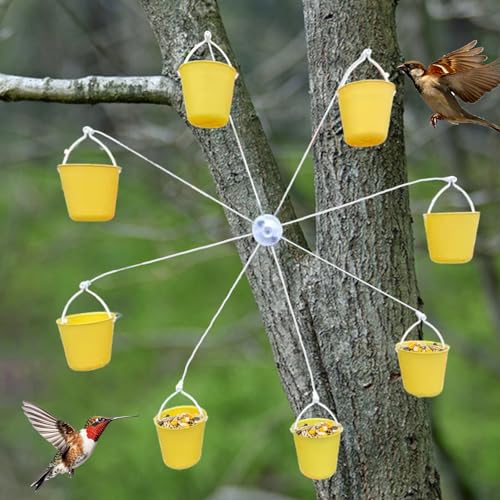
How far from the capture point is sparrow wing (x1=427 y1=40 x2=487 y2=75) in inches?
32.6

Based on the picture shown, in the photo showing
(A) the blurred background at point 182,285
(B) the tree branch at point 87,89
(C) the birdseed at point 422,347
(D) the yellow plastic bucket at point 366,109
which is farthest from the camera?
(A) the blurred background at point 182,285

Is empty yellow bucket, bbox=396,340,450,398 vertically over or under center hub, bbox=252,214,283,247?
under

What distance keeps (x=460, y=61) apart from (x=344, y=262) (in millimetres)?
316

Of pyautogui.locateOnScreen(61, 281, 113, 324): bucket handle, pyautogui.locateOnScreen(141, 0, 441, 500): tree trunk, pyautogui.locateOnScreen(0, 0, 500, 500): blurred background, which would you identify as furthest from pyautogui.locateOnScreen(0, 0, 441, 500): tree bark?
pyautogui.locateOnScreen(0, 0, 500, 500): blurred background

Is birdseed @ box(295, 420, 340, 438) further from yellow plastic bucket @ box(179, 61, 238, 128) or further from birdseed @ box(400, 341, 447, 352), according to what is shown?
yellow plastic bucket @ box(179, 61, 238, 128)

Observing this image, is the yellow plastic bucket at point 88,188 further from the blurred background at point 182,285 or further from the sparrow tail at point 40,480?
the blurred background at point 182,285

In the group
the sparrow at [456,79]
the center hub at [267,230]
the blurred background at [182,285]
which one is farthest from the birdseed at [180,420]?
the blurred background at [182,285]

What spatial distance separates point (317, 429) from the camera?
2.72ft

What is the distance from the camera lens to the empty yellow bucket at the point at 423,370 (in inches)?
32.1

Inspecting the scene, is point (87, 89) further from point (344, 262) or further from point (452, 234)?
point (452, 234)

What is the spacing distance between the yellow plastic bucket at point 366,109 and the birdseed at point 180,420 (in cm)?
42

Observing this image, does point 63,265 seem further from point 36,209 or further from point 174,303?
point 174,303

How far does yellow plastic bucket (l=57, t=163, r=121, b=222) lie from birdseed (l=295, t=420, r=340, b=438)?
1.27ft

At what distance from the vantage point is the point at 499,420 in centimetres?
296
